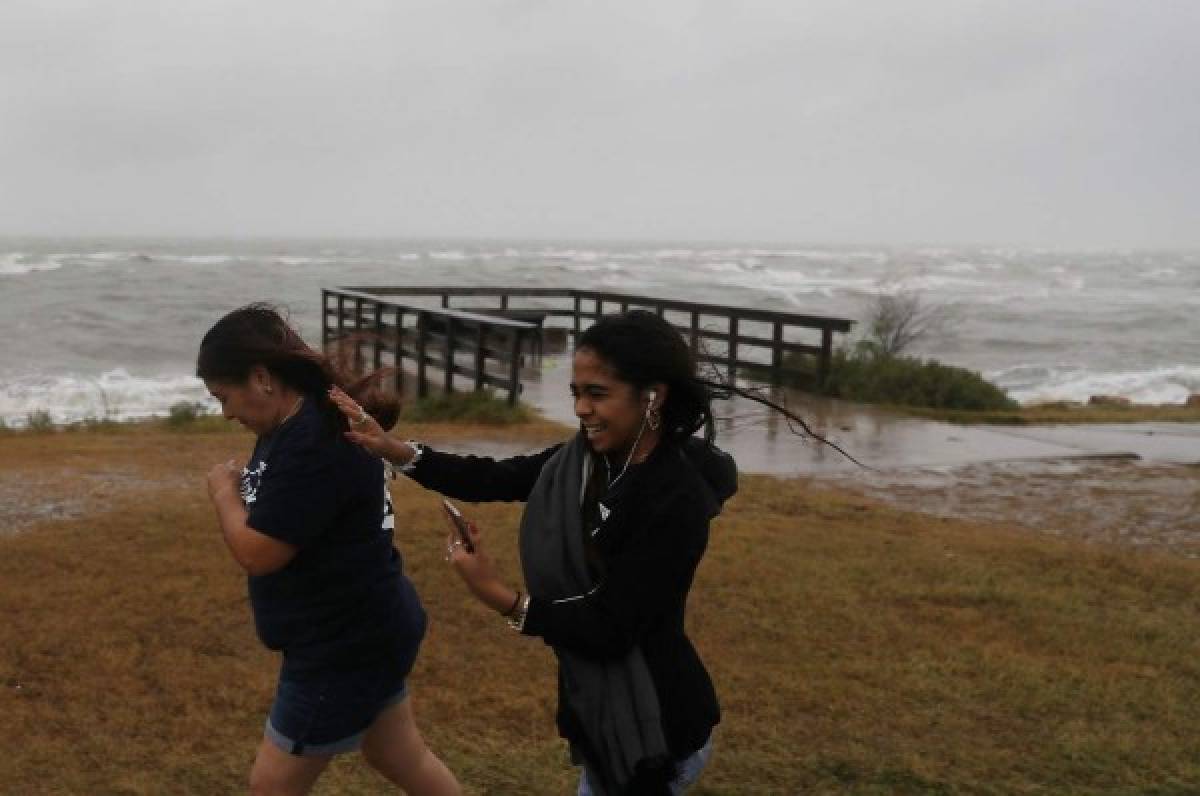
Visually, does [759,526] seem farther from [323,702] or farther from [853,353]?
[853,353]

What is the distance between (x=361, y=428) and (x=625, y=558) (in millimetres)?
754

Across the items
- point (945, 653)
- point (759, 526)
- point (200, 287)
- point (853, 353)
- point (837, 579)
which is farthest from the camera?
point (200, 287)

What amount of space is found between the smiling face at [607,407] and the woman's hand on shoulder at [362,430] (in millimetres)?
484

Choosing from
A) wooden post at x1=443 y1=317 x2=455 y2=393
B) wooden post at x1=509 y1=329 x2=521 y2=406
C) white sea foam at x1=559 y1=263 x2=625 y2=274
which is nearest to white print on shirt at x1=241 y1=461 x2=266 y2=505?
wooden post at x1=509 y1=329 x2=521 y2=406

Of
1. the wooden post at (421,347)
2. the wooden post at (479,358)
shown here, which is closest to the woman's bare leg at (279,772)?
the wooden post at (479,358)

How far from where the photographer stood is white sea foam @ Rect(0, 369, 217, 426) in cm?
1903

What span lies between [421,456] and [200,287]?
51.2 meters

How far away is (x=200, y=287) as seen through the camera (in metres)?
51.5

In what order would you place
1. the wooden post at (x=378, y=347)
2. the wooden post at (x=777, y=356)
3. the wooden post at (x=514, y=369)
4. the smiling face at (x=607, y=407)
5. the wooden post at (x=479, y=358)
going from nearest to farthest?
the smiling face at (x=607, y=407)
the wooden post at (x=514, y=369)
the wooden post at (x=479, y=358)
the wooden post at (x=777, y=356)
the wooden post at (x=378, y=347)

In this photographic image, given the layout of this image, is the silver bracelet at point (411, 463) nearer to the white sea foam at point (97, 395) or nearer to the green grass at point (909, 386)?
the green grass at point (909, 386)

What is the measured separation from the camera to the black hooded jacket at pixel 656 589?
2199mm

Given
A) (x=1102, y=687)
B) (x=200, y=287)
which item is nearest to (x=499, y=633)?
(x=1102, y=687)

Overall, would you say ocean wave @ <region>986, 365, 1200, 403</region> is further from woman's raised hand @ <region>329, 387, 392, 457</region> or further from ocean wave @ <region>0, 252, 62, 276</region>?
ocean wave @ <region>0, 252, 62, 276</region>

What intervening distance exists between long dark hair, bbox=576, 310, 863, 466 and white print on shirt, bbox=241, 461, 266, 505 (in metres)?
0.72
